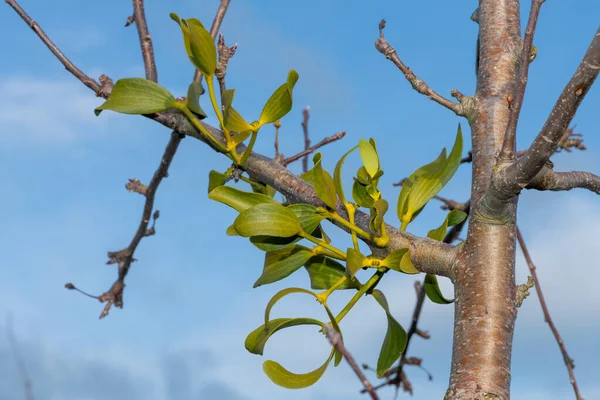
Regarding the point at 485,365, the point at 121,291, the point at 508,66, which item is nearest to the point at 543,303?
the point at 508,66

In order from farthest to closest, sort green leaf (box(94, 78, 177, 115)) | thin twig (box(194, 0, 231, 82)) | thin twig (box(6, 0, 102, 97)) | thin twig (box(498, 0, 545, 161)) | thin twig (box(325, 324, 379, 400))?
thin twig (box(194, 0, 231, 82)) → thin twig (box(6, 0, 102, 97)) → green leaf (box(94, 78, 177, 115)) → thin twig (box(498, 0, 545, 161)) → thin twig (box(325, 324, 379, 400))

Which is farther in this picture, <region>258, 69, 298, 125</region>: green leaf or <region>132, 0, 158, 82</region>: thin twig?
<region>132, 0, 158, 82</region>: thin twig

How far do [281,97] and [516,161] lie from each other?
0.40 meters

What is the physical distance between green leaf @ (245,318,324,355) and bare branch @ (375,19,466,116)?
469mm

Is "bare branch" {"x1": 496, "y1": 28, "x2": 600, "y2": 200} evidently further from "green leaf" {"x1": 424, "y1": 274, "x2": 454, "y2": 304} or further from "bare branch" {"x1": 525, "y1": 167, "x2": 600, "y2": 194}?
"green leaf" {"x1": 424, "y1": 274, "x2": 454, "y2": 304}

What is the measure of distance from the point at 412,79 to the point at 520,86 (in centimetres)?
43

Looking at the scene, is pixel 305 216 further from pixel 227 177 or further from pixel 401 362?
pixel 401 362

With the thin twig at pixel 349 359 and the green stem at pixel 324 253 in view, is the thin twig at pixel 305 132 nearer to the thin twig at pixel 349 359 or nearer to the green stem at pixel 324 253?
the green stem at pixel 324 253

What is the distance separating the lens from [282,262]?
1137mm

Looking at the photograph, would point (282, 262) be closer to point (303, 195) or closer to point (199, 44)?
point (303, 195)

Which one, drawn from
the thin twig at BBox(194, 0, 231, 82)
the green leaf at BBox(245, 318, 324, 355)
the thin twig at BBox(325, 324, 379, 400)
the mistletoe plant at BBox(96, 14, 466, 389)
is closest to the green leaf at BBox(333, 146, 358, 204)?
the mistletoe plant at BBox(96, 14, 466, 389)

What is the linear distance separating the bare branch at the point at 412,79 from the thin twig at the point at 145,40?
527 millimetres

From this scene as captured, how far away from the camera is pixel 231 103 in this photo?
1.10m

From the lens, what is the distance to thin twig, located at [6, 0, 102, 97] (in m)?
1.37
